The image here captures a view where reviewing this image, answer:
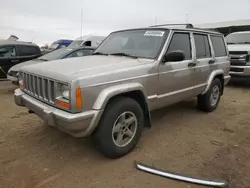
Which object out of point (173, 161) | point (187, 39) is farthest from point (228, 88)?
point (173, 161)

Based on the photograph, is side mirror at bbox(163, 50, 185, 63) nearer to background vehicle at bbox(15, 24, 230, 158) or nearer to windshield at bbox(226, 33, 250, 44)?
background vehicle at bbox(15, 24, 230, 158)

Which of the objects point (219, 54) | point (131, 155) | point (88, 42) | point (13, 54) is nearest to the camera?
point (131, 155)

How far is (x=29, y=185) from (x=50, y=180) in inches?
9.3

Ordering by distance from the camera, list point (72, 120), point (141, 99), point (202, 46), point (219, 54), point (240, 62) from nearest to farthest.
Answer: point (72, 120) → point (141, 99) → point (202, 46) → point (219, 54) → point (240, 62)

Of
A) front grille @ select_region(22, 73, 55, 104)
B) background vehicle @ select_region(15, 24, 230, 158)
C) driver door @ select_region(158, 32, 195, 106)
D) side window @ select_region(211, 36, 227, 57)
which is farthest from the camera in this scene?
side window @ select_region(211, 36, 227, 57)

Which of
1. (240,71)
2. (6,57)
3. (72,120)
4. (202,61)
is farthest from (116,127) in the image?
(6,57)

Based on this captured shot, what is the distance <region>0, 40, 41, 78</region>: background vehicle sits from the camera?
8.88m

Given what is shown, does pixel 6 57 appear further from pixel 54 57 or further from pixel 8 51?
pixel 54 57

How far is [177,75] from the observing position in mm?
4113

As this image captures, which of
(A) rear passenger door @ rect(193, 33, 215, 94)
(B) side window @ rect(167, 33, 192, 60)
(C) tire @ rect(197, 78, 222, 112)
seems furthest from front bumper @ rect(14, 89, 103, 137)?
(C) tire @ rect(197, 78, 222, 112)

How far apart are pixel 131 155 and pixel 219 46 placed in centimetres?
371

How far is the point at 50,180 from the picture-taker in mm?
2830

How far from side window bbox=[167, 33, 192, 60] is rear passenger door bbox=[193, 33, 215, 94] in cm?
24

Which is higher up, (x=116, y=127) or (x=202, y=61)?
(x=202, y=61)
